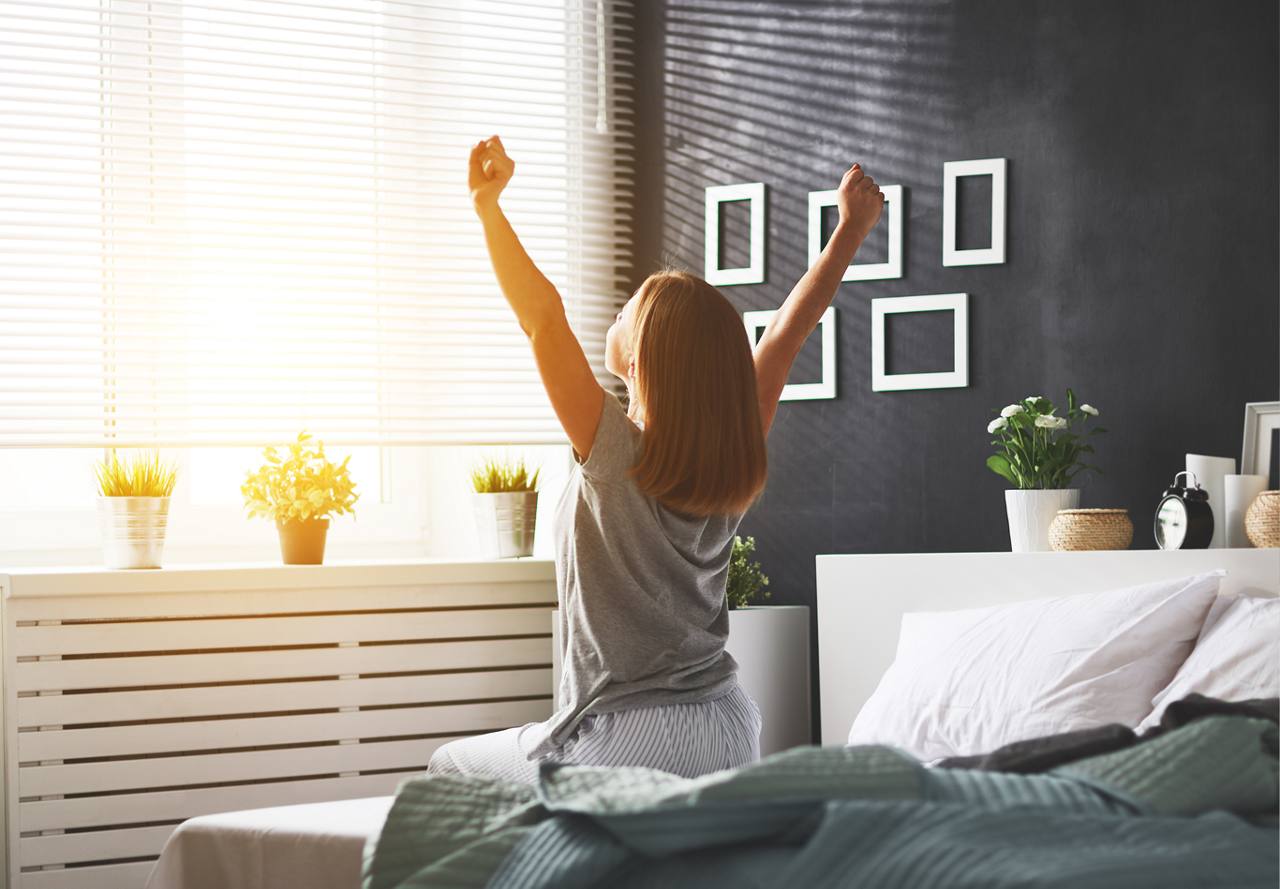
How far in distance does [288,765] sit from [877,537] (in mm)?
1545

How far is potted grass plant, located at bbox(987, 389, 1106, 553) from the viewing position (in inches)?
120

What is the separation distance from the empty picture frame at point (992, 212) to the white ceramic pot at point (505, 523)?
1241mm

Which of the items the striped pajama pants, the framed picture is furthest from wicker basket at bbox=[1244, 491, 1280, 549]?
the striped pajama pants

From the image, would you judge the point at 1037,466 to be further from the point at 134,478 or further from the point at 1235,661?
the point at 134,478

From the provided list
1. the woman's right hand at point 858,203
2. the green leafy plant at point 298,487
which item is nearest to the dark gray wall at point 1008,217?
the woman's right hand at point 858,203

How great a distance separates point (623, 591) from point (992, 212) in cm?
176

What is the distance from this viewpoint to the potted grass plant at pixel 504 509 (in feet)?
12.0

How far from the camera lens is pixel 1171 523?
2785 millimetres

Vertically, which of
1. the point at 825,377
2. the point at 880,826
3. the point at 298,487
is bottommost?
the point at 880,826

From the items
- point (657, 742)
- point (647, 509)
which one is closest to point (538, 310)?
point (647, 509)

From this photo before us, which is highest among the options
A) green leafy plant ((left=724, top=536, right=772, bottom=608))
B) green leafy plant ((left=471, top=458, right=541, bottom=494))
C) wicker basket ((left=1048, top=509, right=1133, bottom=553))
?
green leafy plant ((left=471, top=458, right=541, bottom=494))

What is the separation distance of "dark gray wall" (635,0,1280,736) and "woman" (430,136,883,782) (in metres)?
1.42

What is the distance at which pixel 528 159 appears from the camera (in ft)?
13.0

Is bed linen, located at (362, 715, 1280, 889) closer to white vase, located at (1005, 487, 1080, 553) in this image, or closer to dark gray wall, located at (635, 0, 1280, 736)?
white vase, located at (1005, 487, 1080, 553)
